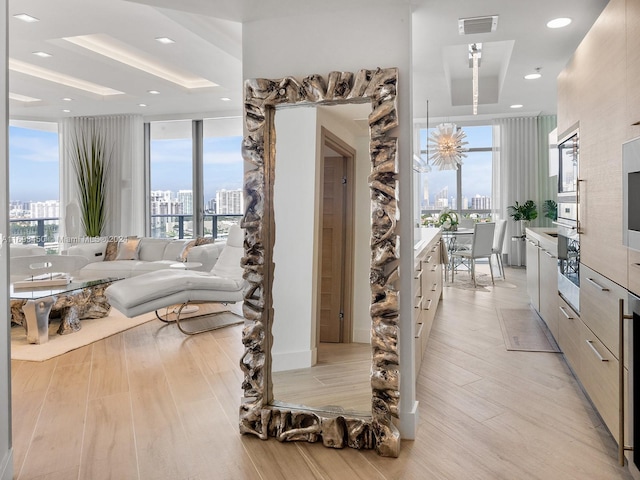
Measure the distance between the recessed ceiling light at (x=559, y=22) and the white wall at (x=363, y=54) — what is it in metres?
1.52

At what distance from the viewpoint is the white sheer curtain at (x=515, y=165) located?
28.4 ft

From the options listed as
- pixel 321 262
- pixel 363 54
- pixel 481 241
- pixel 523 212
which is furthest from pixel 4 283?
pixel 523 212

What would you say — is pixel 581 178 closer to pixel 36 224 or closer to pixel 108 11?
pixel 108 11

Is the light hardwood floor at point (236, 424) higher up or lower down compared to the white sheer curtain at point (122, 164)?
lower down

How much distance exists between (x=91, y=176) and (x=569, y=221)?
709cm

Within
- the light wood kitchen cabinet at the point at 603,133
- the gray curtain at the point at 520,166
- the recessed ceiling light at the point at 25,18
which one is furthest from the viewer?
the gray curtain at the point at 520,166

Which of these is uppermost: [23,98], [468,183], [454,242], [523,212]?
[23,98]

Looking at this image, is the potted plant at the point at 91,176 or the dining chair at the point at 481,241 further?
the potted plant at the point at 91,176

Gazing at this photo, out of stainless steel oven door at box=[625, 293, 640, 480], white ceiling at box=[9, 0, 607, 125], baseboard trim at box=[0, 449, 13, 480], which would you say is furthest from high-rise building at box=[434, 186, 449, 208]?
baseboard trim at box=[0, 449, 13, 480]

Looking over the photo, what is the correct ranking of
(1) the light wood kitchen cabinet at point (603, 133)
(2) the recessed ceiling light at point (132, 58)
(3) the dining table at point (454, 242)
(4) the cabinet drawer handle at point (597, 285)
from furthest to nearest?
1. (3) the dining table at point (454, 242)
2. (2) the recessed ceiling light at point (132, 58)
3. (4) the cabinet drawer handle at point (597, 285)
4. (1) the light wood kitchen cabinet at point (603, 133)

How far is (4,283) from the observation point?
1.98 meters

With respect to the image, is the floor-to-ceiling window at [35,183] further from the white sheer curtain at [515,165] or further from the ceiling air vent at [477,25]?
the white sheer curtain at [515,165]

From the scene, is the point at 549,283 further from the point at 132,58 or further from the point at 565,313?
the point at 132,58

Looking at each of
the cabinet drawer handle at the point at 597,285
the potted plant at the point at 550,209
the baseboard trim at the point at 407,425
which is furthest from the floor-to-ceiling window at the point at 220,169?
the cabinet drawer handle at the point at 597,285
